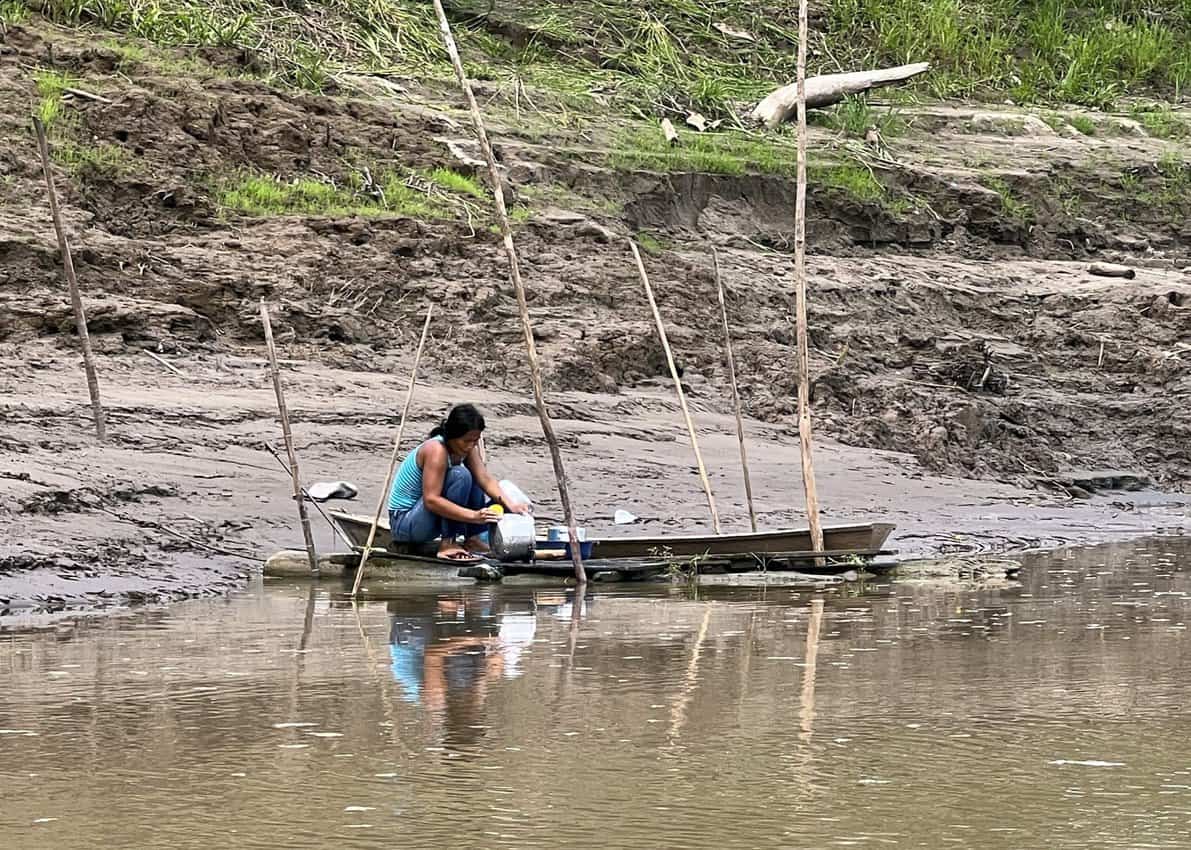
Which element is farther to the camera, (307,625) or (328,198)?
(328,198)

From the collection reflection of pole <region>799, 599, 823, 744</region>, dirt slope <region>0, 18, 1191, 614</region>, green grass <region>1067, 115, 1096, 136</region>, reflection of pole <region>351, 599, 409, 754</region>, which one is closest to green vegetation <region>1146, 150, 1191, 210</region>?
green grass <region>1067, 115, 1096, 136</region>

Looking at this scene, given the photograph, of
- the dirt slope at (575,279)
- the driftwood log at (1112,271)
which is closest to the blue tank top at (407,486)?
the dirt slope at (575,279)

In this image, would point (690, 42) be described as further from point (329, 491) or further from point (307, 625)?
point (307, 625)

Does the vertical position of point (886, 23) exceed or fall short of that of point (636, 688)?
it exceeds it

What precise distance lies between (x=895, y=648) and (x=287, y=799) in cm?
332

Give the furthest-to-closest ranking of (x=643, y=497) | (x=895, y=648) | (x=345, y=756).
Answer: (x=643, y=497) < (x=895, y=648) < (x=345, y=756)

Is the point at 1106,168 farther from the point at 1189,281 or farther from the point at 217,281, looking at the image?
the point at 217,281

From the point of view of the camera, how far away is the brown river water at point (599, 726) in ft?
14.4

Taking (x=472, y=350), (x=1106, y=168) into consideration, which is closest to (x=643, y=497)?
(x=472, y=350)

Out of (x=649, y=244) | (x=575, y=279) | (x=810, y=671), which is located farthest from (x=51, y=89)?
(x=810, y=671)

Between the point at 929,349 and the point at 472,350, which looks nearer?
the point at 472,350

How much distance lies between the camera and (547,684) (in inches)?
250

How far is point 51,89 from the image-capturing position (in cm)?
1513

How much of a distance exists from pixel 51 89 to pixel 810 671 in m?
10.6
